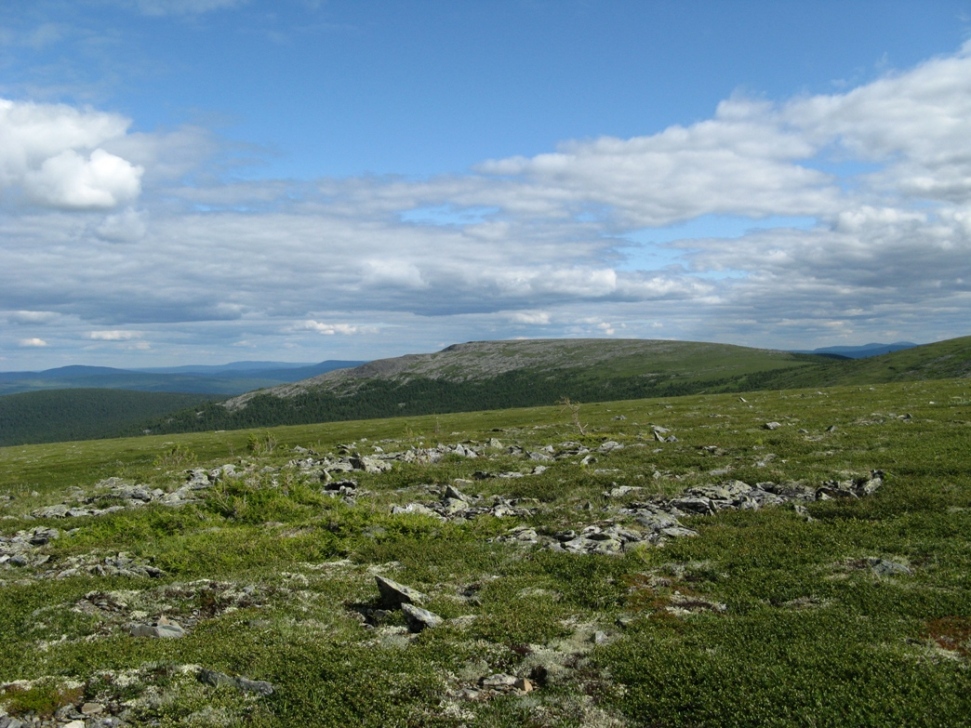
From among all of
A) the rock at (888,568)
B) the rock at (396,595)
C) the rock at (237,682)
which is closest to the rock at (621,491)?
the rock at (888,568)

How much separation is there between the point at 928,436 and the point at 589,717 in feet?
110

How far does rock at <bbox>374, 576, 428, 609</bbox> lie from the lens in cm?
1501

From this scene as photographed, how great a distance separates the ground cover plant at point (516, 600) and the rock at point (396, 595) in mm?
51

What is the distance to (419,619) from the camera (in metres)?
13.9

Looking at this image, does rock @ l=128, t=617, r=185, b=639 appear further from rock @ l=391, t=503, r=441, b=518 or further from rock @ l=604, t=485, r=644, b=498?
rock @ l=604, t=485, r=644, b=498

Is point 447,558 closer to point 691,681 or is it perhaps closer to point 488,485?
point 691,681

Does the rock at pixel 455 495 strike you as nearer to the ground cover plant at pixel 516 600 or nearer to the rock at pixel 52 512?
the ground cover plant at pixel 516 600

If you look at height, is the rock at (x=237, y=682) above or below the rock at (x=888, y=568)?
above

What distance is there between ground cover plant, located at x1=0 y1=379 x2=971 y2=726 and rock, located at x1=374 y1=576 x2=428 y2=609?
0.05m

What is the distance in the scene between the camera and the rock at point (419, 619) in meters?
13.8

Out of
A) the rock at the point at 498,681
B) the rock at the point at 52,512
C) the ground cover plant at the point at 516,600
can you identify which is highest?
the rock at the point at 52,512

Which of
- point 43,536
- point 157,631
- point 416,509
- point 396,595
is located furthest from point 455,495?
point 43,536

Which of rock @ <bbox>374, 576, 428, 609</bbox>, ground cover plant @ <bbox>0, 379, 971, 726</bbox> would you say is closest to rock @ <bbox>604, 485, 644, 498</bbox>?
ground cover plant @ <bbox>0, 379, 971, 726</bbox>

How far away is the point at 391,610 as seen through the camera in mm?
14898
